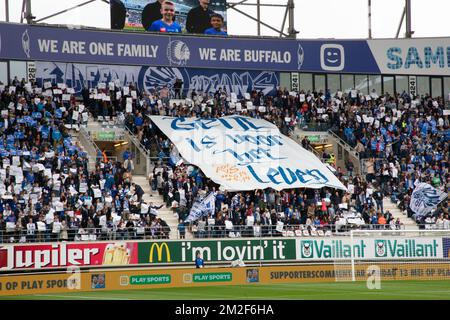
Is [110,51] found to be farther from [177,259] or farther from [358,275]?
[358,275]

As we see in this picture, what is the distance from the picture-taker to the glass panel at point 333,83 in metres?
52.0

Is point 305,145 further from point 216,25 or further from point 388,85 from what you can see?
point 388,85

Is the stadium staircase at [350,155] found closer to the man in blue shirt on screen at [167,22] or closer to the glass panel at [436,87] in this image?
the man in blue shirt on screen at [167,22]

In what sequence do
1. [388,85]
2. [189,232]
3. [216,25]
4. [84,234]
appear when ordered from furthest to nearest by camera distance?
1. [388,85]
2. [216,25]
3. [189,232]
4. [84,234]

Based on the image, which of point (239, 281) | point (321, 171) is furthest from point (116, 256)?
point (321, 171)

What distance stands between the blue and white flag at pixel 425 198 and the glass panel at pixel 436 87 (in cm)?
1263

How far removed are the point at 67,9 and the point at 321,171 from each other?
15015 millimetres

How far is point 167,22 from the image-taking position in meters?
47.5

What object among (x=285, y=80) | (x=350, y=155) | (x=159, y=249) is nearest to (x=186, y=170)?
(x=159, y=249)

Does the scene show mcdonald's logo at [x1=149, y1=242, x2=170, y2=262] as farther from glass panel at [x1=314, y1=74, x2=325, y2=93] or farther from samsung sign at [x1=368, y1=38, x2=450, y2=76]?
samsung sign at [x1=368, y1=38, x2=450, y2=76]

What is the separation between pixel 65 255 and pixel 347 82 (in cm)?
2385

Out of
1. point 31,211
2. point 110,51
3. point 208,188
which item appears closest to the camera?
point 31,211

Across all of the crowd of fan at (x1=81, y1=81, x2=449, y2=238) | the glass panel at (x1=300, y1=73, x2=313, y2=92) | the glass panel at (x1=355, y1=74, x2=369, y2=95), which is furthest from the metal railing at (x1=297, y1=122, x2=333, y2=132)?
the glass panel at (x1=355, y1=74, x2=369, y2=95)

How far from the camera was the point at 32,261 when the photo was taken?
107 ft
